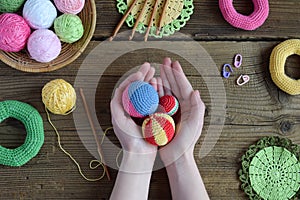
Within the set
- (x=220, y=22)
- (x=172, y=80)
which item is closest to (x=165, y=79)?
(x=172, y=80)

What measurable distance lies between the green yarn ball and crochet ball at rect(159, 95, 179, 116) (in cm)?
43

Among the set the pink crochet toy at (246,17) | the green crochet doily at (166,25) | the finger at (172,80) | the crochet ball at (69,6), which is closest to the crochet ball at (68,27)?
the crochet ball at (69,6)

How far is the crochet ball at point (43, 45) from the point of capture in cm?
106

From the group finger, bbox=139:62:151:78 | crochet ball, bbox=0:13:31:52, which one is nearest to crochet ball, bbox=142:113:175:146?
finger, bbox=139:62:151:78

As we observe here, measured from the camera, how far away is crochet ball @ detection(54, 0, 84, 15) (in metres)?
1.09

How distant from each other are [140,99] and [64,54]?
0.25 metres

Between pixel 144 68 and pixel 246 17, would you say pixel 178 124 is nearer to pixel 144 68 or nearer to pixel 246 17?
pixel 144 68

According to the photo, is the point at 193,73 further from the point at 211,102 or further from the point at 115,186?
the point at 115,186

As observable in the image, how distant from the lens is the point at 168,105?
3.56 feet

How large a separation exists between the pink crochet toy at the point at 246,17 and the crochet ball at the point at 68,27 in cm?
39

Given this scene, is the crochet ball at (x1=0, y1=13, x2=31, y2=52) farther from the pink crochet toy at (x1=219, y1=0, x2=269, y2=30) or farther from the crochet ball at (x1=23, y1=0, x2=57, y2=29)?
the pink crochet toy at (x1=219, y1=0, x2=269, y2=30)

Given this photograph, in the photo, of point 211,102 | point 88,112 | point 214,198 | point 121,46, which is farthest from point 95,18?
point 214,198

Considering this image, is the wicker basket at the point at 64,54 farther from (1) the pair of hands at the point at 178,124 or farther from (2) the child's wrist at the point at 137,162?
(2) the child's wrist at the point at 137,162

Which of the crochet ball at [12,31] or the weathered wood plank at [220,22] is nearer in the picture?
the crochet ball at [12,31]
